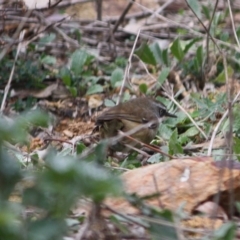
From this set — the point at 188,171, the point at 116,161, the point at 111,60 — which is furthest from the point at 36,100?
the point at 188,171

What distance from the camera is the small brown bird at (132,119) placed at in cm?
616

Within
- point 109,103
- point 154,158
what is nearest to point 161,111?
point 109,103

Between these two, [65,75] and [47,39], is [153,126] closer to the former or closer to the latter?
[65,75]

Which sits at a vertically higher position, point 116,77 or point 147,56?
point 147,56

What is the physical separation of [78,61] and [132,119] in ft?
4.80

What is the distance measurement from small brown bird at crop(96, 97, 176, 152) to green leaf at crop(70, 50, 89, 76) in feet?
3.76

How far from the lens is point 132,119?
6535 millimetres

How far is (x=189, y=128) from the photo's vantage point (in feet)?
21.9

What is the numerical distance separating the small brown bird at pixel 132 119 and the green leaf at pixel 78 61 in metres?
1.14

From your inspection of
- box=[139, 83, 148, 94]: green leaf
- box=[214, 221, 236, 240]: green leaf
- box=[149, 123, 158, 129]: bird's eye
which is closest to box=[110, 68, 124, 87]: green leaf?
box=[139, 83, 148, 94]: green leaf

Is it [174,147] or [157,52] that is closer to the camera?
[174,147]

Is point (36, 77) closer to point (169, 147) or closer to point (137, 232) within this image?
point (169, 147)

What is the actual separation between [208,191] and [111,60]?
455 cm

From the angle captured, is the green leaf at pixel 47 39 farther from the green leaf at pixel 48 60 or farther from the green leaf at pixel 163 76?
the green leaf at pixel 163 76
